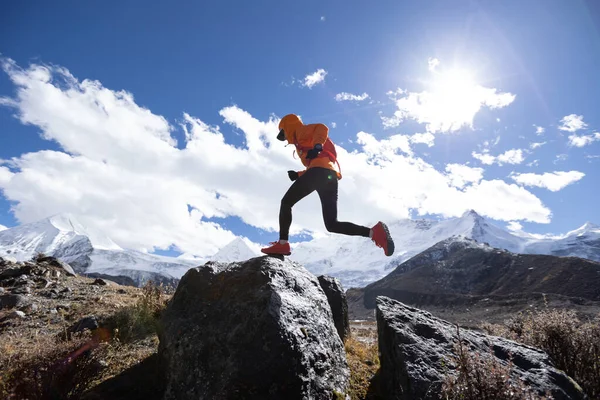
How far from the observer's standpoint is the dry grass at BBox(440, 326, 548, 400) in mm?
2893

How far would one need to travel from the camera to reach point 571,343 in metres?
4.94

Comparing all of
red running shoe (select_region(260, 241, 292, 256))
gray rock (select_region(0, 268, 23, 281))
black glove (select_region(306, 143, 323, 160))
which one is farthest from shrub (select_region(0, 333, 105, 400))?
gray rock (select_region(0, 268, 23, 281))

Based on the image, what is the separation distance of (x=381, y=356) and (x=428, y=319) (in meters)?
0.79

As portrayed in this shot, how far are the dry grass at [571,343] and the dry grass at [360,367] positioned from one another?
7.75 feet

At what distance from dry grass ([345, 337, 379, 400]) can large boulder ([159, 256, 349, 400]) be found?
376 mm

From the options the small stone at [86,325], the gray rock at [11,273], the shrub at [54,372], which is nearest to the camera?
the shrub at [54,372]

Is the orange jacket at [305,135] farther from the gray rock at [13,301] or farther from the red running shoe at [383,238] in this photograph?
the gray rock at [13,301]

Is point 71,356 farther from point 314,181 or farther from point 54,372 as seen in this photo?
point 314,181

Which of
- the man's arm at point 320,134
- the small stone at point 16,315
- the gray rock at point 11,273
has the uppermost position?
the man's arm at point 320,134

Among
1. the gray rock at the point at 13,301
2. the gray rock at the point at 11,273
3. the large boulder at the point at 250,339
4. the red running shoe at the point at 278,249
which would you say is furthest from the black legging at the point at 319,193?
the gray rock at the point at 11,273

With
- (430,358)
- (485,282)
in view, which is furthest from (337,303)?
(485,282)

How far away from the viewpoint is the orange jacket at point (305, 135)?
584cm

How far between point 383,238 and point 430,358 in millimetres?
2482

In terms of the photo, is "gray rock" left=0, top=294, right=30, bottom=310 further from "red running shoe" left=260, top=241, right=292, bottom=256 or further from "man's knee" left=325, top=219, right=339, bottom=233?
"man's knee" left=325, top=219, right=339, bottom=233
